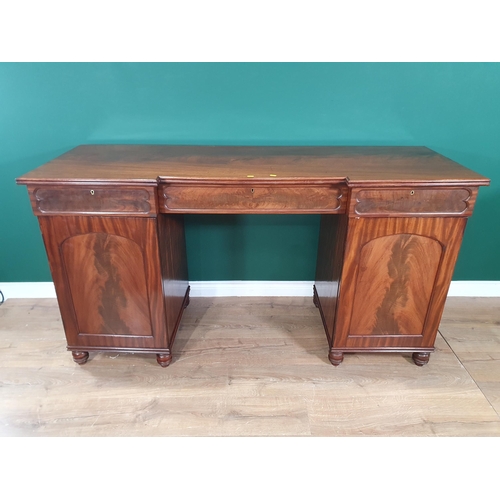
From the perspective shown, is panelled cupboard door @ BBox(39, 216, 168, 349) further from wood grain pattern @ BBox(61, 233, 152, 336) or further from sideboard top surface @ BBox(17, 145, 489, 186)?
sideboard top surface @ BBox(17, 145, 489, 186)

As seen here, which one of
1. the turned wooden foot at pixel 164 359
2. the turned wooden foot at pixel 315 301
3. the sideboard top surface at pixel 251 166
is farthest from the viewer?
the turned wooden foot at pixel 315 301

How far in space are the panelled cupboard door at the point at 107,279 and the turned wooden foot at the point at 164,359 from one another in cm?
5

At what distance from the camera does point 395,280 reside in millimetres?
1520

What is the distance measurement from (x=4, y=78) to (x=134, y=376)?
1.49 metres

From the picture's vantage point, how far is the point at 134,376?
1.64 metres

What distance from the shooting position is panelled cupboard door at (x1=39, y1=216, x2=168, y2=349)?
141 cm

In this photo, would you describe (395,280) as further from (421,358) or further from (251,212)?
(251,212)

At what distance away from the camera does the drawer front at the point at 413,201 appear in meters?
1.34

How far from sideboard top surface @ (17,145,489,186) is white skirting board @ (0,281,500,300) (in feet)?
2.62

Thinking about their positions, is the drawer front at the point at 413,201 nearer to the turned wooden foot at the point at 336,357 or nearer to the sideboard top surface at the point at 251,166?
the sideboard top surface at the point at 251,166

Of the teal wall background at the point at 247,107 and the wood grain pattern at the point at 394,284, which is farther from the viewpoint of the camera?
the teal wall background at the point at 247,107

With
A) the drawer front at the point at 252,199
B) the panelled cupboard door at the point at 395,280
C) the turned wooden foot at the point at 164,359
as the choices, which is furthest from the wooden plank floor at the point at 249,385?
the drawer front at the point at 252,199
